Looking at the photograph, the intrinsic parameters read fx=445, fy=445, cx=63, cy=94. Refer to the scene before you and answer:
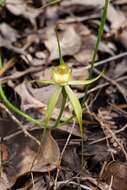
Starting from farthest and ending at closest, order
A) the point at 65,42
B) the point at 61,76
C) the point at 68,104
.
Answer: the point at 65,42
the point at 68,104
the point at 61,76

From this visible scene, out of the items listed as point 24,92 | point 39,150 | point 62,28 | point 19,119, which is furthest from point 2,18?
point 39,150

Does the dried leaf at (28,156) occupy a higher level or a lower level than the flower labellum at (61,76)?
lower

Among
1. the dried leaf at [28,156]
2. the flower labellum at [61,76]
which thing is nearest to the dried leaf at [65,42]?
the dried leaf at [28,156]

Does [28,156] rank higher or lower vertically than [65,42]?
lower

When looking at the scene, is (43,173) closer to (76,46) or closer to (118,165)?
(118,165)

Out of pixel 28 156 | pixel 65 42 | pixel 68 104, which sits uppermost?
pixel 65 42

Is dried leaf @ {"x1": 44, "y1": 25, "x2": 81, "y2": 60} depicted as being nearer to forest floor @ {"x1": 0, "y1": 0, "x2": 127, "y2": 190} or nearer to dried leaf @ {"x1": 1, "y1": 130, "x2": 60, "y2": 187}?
forest floor @ {"x1": 0, "y1": 0, "x2": 127, "y2": 190}

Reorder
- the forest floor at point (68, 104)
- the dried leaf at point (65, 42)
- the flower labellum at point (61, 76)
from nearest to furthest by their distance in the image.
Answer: the flower labellum at point (61, 76), the forest floor at point (68, 104), the dried leaf at point (65, 42)

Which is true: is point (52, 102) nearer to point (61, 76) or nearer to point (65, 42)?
point (61, 76)

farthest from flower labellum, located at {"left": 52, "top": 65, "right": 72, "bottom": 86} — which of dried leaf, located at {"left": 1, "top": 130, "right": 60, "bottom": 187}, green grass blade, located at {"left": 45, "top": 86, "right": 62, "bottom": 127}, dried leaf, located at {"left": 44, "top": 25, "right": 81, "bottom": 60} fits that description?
dried leaf, located at {"left": 44, "top": 25, "right": 81, "bottom": 60}

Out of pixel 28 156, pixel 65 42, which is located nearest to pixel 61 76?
pixel 28 156

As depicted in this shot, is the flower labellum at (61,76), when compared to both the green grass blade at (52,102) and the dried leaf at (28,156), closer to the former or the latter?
the green grass blade at (52,102)

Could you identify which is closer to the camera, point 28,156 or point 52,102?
point 52,102
